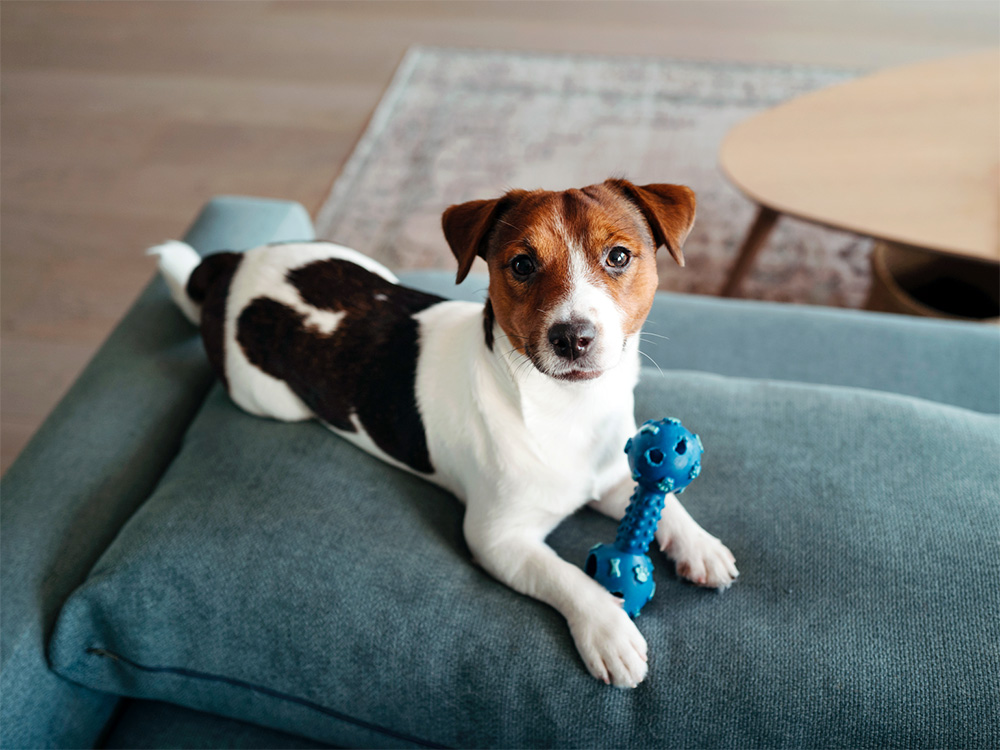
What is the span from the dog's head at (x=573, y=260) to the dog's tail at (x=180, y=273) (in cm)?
82

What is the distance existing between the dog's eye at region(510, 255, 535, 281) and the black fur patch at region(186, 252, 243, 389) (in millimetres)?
726

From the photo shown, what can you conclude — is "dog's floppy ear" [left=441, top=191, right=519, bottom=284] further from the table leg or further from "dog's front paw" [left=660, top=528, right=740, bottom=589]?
the table leg

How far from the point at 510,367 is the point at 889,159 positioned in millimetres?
1812

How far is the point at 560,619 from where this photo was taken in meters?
1.13

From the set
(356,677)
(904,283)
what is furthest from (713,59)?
(356,677)

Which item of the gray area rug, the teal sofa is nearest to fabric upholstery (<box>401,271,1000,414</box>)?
the teal sofa

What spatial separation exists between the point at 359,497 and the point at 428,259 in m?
1.79

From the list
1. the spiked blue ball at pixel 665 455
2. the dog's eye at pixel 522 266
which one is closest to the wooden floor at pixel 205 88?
the dog's eye at pixel 522 266

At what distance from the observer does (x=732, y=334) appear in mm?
1791

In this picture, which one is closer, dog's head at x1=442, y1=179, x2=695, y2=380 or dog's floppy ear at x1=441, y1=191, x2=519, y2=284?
dog's head at x1=442, y1=179, x2=695, y2=380

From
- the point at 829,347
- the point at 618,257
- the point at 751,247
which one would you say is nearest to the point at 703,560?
the point at 618,257

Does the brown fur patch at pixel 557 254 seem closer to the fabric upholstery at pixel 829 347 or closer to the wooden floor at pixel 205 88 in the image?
the fabric upholstery at pixel 829 347

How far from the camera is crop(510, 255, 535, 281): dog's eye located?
1.15 m

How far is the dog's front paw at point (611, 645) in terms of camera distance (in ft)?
3.40
